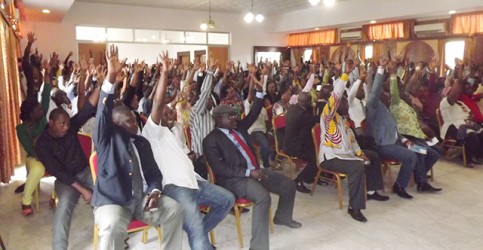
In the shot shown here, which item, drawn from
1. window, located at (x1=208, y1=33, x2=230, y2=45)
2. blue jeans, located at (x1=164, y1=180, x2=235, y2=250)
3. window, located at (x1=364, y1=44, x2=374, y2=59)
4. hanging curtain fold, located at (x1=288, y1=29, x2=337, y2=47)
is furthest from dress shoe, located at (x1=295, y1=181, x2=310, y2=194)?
window, located at (x1=208, y1=33, x2=230, y2=45)

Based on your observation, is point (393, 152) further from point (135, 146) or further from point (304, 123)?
point (135, 146)

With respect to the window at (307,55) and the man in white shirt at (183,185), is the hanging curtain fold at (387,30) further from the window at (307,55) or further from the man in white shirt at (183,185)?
the man in white shirt at (183,185)

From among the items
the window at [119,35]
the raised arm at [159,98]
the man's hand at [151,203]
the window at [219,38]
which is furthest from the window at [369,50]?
the man's hand at [151,203]

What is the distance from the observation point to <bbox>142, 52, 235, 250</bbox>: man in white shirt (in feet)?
9.18

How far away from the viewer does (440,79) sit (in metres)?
7.13

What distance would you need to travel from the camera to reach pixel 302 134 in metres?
4.55

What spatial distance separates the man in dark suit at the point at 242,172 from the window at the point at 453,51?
8554 mm

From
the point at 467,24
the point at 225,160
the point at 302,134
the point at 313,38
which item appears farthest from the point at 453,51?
the point at 225,160

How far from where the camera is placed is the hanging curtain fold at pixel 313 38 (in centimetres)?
1321

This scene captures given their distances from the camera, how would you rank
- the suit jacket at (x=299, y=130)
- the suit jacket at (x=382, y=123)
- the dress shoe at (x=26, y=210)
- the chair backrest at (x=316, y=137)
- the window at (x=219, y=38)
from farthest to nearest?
the window at (x=219, y=38) < the suit jacket at (x=382, y=123) < the suit jacket at (x=299, y=130) < the chair backrest at (x=316, y=137) < the dress shoe at (x=26, y=210)

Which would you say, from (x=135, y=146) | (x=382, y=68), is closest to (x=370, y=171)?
(x=382, y=68)

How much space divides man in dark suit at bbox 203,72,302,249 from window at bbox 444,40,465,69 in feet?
28.1

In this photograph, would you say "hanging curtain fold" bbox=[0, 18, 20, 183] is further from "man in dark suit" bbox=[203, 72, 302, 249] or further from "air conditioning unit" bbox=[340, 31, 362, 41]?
"air conditioning unit" bbox=[340, 31, 362, 41]

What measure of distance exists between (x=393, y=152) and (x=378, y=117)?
1.46 feet
